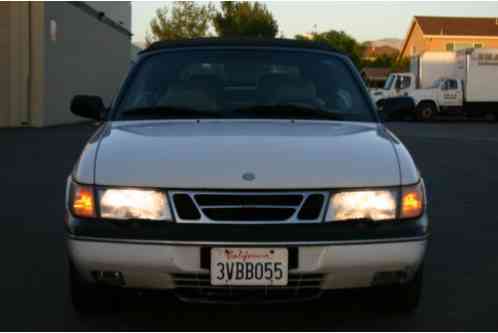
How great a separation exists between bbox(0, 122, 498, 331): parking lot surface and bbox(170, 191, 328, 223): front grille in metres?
0.50

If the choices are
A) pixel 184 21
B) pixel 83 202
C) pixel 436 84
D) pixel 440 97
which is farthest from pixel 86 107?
pixel 184 21

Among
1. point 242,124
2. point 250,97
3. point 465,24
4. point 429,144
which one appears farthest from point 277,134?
point 465,24

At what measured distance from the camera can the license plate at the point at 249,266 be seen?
3562 millimetres

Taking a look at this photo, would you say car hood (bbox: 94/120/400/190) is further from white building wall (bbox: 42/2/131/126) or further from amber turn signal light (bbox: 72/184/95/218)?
white building wall (bbox: 42/2/131/126)

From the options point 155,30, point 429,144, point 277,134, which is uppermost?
point 155,30

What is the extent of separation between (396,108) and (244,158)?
230 centimetres

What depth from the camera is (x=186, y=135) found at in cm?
417

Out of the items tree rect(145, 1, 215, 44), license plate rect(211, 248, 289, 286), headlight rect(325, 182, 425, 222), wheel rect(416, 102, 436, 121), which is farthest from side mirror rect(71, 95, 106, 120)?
tree rect(145, 1, 215, 44)

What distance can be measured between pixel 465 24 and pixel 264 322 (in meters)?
67.1

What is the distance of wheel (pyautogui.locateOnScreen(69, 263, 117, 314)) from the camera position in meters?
3.96

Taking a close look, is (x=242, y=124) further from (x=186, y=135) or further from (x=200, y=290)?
(x=200, y=290)

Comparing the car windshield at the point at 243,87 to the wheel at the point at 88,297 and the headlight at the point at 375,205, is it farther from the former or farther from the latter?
the wheel at the point at 88,297

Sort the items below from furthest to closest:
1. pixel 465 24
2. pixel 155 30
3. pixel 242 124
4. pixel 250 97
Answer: pixel 465 24 → pixel 155 30 → pixel 250 97 → pixel 242 124

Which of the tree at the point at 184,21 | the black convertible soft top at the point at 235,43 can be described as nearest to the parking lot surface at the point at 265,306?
the black convertible soft top at the point at 235,43
